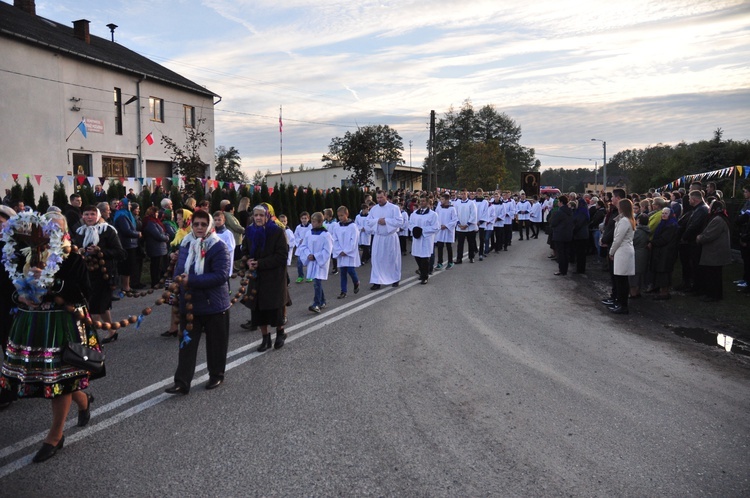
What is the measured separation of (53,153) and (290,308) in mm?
19442

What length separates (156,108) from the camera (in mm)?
32031

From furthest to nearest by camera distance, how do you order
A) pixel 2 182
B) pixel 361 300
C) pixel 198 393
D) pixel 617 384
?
pixel 2 182, pixel 361 300, pixel 617 384, pixel 198 393

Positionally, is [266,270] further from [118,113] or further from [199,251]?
[118,113]

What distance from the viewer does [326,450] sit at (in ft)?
14.9

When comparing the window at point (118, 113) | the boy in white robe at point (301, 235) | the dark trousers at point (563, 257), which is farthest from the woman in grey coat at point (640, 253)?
the window at point (118, 113)

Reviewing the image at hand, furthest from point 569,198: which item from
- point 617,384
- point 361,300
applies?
point 617,384

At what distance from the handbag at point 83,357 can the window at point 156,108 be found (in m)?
29.3

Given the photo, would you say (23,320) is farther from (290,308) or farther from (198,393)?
(290,308)

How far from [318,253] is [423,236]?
389cm

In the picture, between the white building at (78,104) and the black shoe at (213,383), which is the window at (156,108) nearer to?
the white building at (78,104)

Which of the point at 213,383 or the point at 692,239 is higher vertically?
the point at 692,239

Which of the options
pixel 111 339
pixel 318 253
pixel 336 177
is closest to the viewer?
pixel 111 339

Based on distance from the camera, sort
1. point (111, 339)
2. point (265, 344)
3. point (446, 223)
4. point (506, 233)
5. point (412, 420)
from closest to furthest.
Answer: point (412, 420) → point (265, 344) → point (111, 339) → point (446, 223) → point (506, 233)

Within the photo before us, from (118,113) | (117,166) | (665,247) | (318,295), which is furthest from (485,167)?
(318,295)
